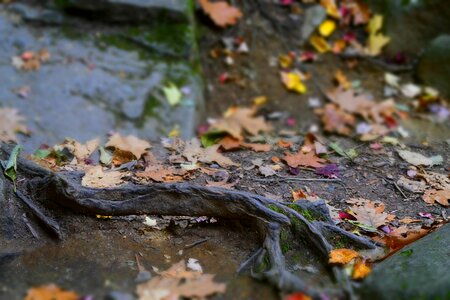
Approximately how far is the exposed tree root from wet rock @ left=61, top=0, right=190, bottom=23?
11.2 ft

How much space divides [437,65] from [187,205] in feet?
14.5

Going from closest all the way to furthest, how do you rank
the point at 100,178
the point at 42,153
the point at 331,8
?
the point at 100,178 → the point at 42,153 → the point at 331,8

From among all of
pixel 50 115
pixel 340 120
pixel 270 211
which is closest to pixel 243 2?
pixel 340 120

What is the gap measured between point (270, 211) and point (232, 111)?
3325 millimetres

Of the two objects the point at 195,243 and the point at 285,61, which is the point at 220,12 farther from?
the point at 195,243

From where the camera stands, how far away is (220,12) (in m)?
6.08

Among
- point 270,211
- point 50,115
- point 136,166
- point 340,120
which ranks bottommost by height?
point 50,115

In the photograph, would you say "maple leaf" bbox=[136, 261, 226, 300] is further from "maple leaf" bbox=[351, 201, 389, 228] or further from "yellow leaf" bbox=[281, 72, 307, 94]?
"yellow leaf" bbox=[281, 72, 307, 94]

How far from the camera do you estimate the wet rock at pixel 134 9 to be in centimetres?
567

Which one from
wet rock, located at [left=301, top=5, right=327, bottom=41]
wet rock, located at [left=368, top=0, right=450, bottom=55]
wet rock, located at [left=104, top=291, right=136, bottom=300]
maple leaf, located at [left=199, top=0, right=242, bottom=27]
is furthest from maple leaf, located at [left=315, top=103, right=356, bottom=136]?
wet rock, located at [left=104, top=291, right=136, bottom=300]

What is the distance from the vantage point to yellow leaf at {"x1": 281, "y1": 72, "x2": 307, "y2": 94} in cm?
585

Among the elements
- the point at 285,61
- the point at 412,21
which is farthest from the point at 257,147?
the point at 412,21

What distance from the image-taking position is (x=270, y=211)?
7.88 feet

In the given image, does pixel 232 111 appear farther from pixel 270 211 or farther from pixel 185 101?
pixel 270 211
